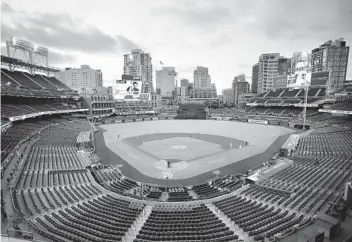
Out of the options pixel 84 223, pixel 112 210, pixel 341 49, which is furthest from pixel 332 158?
pixel 341 49

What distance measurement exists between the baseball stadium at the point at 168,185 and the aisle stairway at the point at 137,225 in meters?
0.10

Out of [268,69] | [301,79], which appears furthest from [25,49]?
[268,69]

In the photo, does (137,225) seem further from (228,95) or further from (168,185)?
(228,95)

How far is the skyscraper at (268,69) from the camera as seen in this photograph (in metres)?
128

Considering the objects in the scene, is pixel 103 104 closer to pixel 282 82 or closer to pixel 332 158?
pixel 332 158

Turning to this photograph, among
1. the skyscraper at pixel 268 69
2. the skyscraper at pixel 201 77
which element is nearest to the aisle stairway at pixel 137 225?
the skyscraper at pixel 268 69

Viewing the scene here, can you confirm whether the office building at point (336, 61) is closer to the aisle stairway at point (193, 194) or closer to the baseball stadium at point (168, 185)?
the baseball stadium at point (168, 185)

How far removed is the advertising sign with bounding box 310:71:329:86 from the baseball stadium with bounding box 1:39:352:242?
2651cm

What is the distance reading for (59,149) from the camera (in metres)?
33.3

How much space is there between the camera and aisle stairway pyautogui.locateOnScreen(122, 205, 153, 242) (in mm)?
14120

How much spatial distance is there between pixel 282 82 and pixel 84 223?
10751 centimetres

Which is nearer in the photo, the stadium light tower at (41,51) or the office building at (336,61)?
the stadium light tower at (41,51)

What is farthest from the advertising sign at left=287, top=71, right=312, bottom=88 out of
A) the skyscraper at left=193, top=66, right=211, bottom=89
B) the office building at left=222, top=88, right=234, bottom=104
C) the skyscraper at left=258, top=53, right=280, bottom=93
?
the skyscraper at left=193, top=66, right=211, bottom=89

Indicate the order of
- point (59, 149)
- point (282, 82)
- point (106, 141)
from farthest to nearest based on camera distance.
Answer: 1. point (282, 82)
2. point (106, 141)
3. point (59, 149)
